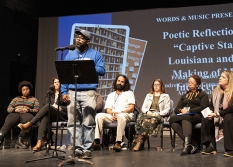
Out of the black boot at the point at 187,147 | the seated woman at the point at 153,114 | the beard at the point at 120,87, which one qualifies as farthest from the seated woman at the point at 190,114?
the beard at the point at 120,87

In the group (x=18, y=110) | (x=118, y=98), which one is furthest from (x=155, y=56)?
(x=18, y=110)

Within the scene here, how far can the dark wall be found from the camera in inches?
308

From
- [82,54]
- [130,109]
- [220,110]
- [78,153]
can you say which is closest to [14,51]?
[130,109]

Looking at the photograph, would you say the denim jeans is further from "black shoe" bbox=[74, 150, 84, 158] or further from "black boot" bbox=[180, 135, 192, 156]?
"black boot" bbox=[180, 135, 192, 156]

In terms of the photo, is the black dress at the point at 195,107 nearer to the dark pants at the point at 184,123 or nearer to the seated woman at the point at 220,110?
the dark pants at the point at 184,123

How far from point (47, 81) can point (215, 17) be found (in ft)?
13.1

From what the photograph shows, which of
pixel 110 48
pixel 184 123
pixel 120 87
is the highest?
pixel 110 48

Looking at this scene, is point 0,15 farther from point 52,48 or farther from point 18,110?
point 18,110

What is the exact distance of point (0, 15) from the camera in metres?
7.68

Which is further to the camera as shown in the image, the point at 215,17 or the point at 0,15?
the point at 0,15

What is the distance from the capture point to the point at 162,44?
23.1 ft

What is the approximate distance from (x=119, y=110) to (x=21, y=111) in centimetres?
157

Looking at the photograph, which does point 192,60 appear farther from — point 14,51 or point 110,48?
point 14,51

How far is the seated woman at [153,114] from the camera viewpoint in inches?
185
